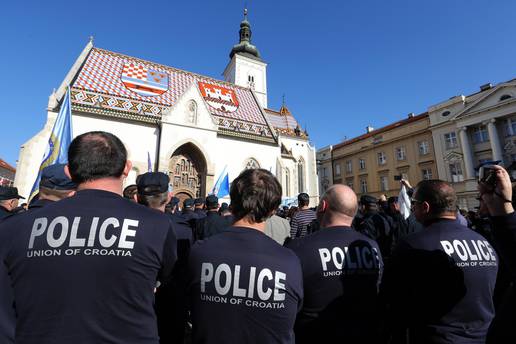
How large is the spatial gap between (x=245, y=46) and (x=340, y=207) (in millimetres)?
39146

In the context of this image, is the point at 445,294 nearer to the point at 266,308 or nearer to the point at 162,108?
the point at 266,308

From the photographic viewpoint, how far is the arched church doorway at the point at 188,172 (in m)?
17.5

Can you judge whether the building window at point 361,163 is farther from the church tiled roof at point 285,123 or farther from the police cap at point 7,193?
the police cap at point 7,193

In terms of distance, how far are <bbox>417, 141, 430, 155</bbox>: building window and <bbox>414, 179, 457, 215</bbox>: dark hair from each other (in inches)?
1123

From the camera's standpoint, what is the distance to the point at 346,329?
163cm

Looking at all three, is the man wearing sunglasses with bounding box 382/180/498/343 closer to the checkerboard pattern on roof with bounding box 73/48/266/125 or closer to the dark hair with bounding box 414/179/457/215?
the dark hair with bounding box 414/179/457/215

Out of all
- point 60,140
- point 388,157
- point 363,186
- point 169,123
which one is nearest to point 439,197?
point 60,140

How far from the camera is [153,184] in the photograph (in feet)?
9.08

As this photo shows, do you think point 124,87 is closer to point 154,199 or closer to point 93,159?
point 154,199

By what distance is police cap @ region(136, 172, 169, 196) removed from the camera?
2729mm

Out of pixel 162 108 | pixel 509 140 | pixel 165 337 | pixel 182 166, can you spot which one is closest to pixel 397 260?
pixel 165 337

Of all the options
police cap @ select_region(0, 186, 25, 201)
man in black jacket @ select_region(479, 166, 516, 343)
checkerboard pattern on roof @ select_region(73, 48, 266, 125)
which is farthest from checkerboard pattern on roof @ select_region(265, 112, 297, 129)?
man in black jacket @ select_region(479, 166, 516, 343)

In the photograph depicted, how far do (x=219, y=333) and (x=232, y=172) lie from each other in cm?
1762

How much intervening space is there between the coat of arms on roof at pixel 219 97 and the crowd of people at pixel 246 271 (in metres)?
20.1
